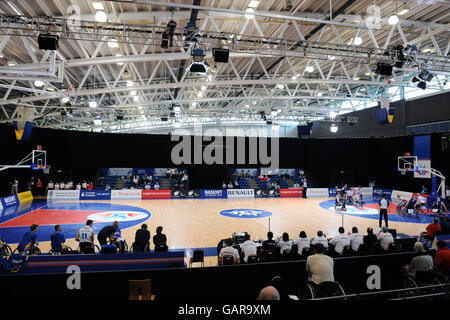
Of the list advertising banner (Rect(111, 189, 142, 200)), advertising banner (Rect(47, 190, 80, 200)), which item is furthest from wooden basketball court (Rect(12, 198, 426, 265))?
advertising banner (Rect(47, 190, 80, 200))

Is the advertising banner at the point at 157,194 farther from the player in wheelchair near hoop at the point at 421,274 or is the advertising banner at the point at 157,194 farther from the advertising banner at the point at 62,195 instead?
the player in wheelchair near hoop at the point at 421,274

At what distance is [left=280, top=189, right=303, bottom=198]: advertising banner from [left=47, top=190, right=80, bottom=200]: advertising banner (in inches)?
651

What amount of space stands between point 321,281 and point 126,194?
2003 centimetres

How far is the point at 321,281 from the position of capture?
4805 millimetres

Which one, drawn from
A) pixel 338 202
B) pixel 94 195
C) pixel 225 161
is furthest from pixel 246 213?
pixel 94 195

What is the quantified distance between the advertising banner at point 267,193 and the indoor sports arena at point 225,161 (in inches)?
10.1

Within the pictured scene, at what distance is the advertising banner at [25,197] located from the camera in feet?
63.8

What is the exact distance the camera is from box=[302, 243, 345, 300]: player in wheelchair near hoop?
462 centimetres

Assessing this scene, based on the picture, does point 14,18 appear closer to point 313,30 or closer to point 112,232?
point 112,232

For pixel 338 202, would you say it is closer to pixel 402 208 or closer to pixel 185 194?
pixel 402 208

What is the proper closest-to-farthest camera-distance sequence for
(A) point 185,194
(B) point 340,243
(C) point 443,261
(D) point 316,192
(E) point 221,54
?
(C) point 443,261, (B) point 340,243, (E) point 221,54, (A) point 185,194, (D) point 316,192

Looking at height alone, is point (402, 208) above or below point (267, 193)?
below

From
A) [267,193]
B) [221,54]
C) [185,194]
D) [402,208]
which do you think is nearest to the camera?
[221,54]

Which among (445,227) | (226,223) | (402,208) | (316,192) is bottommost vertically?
(226,223)
